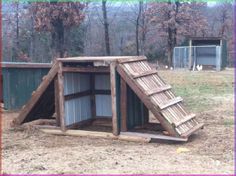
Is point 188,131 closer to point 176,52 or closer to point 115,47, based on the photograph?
point 176,52

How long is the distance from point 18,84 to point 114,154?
227 inches

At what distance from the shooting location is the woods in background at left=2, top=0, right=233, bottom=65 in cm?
2923

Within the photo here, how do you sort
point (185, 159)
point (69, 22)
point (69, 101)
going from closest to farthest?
point (185, 159), point (69, 101), point (69, 22)

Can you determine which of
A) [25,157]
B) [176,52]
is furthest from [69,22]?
[176,52]

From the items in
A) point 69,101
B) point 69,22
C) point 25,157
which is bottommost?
point 25,157

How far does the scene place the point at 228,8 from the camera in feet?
138

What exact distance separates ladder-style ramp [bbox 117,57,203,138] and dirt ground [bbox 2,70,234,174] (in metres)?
0.28

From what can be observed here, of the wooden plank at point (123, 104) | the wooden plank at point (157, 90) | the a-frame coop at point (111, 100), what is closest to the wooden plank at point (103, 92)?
the a-frame coop at point (111, 100)

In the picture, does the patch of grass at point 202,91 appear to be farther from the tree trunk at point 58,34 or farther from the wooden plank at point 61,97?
the tree trunk at point 58,34

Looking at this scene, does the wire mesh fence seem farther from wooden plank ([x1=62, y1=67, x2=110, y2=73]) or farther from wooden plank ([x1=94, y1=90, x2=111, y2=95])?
wooden plank ([x1=62, y1=67, x2=110, y2=73])

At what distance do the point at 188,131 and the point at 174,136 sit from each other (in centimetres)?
39

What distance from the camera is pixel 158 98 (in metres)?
8.02

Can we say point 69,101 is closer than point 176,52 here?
Yes

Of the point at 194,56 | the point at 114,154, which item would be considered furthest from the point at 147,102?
the point at 194,56
